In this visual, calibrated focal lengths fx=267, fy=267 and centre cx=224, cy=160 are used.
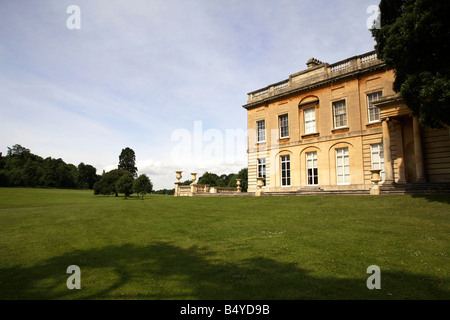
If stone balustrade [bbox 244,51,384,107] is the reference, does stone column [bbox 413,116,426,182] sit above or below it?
below

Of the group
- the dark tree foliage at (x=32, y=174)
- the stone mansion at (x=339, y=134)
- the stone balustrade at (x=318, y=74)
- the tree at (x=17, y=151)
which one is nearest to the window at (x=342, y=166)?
the stone mansion at (x=339, y=134)

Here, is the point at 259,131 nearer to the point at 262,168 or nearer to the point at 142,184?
the point at 262,168

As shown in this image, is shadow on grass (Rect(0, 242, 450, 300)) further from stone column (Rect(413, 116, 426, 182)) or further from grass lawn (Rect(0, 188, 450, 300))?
stone column (Rect(413, 116, 426, 182))

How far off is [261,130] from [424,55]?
18090 millimetres

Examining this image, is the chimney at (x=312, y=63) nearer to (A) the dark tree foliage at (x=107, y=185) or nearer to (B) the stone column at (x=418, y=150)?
→ (B) the stone column at (x=418, y=150)

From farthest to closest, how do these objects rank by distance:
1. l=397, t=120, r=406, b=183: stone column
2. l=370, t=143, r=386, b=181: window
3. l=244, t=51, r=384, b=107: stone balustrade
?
l=244, t=51, r=384, b=107: stone balustrade → l=370, t=143, r=386, b=181: window → l=397, t=120, r=406, b=183: stone column

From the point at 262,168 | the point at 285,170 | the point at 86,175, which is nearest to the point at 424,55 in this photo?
the point at 285,170

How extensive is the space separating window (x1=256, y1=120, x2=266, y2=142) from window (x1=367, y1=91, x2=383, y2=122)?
10.6 m

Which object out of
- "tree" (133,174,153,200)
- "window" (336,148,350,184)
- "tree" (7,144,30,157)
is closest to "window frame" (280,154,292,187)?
"window" (336,148,350,184)

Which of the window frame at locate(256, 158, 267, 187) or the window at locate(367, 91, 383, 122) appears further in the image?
the window frame at locate(256, 158, 267, 187)

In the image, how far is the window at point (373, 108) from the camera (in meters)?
21.5

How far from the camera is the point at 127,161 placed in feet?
275

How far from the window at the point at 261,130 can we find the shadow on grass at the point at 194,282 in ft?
77.8

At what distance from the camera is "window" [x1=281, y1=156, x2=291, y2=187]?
26938 mm
